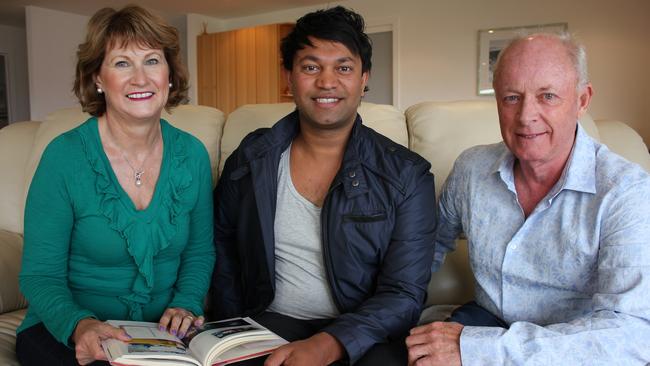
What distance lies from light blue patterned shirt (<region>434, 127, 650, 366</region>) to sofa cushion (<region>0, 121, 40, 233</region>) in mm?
1609

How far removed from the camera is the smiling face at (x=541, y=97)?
1259 millimetres

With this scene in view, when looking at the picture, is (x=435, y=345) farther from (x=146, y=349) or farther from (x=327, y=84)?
(x=327, y=84)

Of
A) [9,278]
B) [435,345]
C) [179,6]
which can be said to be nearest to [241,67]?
[179,6]

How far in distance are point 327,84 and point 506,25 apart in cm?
496

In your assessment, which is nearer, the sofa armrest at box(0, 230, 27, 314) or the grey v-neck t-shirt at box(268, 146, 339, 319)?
the grey v-neck t-shirt at box(268, 146, 339, 319)

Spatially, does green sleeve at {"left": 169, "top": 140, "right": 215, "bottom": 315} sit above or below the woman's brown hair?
below

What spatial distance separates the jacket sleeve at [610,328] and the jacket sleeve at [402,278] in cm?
25

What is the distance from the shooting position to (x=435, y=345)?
1162mm

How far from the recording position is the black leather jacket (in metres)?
1.41

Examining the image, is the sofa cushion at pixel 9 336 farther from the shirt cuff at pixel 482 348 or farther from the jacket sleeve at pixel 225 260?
the shirt cuff at pixel 482 348

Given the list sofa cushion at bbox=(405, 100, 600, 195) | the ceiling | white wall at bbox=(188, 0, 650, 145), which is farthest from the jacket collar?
the ceiling

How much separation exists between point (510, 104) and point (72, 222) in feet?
3.81

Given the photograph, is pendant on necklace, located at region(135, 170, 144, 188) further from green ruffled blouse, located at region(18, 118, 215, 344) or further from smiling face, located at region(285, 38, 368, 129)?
smiling face, located at region(285, 38, 368, 129)

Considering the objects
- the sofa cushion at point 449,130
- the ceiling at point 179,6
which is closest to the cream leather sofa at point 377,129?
the sofa cushion at point 449,130
